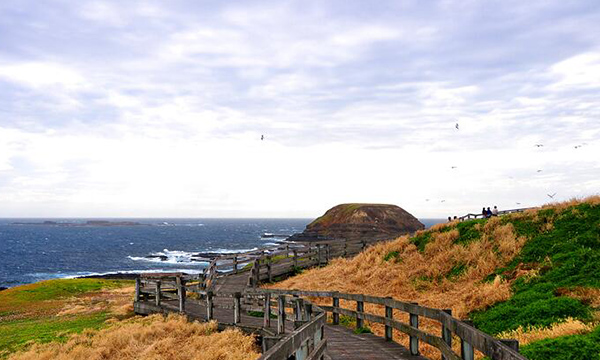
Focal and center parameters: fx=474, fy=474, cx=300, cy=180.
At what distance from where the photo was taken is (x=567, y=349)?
8.09 m

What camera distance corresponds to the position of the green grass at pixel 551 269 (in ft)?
42.7

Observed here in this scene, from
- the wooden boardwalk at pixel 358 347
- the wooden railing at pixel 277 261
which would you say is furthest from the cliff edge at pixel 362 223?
the wooden boardwalk at pixel 358 347

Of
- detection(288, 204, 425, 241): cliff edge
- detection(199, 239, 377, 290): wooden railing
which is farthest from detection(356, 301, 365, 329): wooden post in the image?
detection(288, 204, 425, 241): cliff edge

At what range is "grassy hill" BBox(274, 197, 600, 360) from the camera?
39.5ft

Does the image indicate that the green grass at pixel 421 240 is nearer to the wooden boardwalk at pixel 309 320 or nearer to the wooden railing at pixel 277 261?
the wooden boardwalk at pixel 309 320

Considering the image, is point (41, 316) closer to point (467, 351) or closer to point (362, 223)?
point (467, 351)

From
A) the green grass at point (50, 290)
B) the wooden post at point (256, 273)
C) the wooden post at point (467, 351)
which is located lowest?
the green grass at point (50, 290)

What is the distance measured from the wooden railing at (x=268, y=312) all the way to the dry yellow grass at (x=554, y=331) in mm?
4848

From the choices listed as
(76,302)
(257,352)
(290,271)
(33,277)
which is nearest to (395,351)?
(257,352)

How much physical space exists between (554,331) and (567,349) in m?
2.66

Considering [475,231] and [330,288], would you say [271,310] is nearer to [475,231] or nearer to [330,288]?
[330,288]

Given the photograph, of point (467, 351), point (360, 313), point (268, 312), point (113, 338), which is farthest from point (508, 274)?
point (113, 338)

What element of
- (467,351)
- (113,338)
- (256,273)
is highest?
(467,351)

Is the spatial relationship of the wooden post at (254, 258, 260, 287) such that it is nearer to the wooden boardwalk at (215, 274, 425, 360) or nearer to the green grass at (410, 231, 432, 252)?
the green grass at (410, 231, 432, 252)
